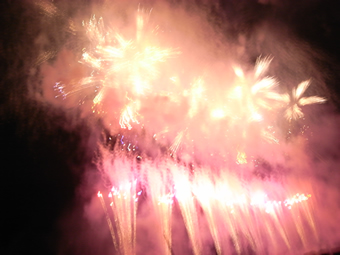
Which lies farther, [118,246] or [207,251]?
[207,251]

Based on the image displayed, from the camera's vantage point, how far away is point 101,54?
3412 millimetres

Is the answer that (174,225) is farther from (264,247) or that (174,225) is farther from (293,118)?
(293,118)

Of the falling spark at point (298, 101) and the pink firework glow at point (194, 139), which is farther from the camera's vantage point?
the falling spark at point (298, 101)

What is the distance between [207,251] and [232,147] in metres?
3.23

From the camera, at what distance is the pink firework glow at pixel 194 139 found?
3.54 m

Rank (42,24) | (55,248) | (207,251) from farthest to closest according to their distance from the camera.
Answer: (207,251)
(55,248)
(42,24)

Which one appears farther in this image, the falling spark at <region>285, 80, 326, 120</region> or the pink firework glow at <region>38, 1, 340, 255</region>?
the falling spark at <region>285, 80, 326, 120</region>

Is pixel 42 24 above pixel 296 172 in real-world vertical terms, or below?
above

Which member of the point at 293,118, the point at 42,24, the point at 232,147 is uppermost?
the point at 42,24

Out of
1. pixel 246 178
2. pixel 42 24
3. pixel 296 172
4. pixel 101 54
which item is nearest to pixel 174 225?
pixel 246 178

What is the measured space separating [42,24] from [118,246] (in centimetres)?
545

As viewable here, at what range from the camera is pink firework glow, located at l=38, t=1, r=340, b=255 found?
3.54m

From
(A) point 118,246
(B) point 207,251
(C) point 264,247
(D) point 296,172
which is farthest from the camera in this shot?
(D) point 296,172

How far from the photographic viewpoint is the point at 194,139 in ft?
16.5
